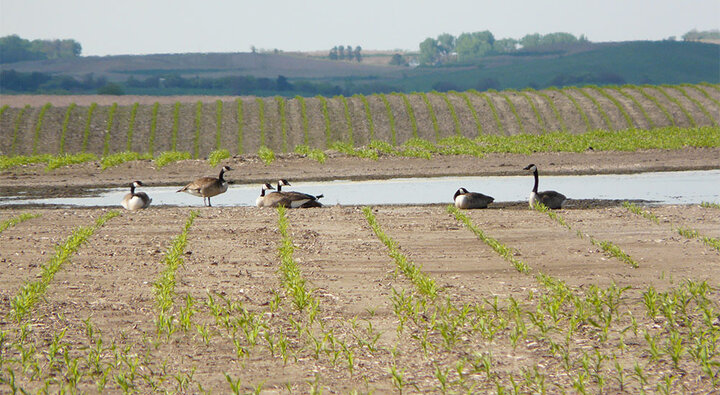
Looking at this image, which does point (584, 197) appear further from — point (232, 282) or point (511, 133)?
point (511, 133)

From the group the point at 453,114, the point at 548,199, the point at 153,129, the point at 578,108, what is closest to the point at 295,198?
the point at 548,199

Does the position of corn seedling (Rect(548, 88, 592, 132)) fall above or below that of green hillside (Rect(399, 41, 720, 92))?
below

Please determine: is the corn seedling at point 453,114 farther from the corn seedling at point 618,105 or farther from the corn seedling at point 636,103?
the corn seedling at point 636,103

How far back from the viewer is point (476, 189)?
30250 mm

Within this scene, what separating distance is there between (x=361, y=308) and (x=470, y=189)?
1909 centimetres

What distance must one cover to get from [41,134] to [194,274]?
44.6 metres

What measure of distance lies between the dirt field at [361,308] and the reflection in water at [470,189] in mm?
5927

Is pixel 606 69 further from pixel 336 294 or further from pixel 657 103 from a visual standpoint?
pixel 336 294

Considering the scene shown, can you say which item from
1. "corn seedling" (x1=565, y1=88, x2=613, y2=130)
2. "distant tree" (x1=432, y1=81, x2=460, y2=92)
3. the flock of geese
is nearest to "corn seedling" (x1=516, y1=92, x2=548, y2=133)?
"corn seedling" (x1=565, y1=88, x2=613, y2=130)

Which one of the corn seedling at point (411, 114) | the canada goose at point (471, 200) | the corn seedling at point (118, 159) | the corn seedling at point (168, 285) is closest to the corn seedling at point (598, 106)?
the corn seedling at point (411, 114)

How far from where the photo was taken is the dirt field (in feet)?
30.1

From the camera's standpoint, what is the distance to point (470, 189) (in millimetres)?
30688

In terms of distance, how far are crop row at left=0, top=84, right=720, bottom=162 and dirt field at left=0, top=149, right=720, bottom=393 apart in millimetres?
34680

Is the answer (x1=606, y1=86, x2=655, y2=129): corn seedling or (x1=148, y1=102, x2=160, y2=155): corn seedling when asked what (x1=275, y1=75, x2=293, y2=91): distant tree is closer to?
(x1=606, y1=86, x2=655, y2=129): corn seedling
